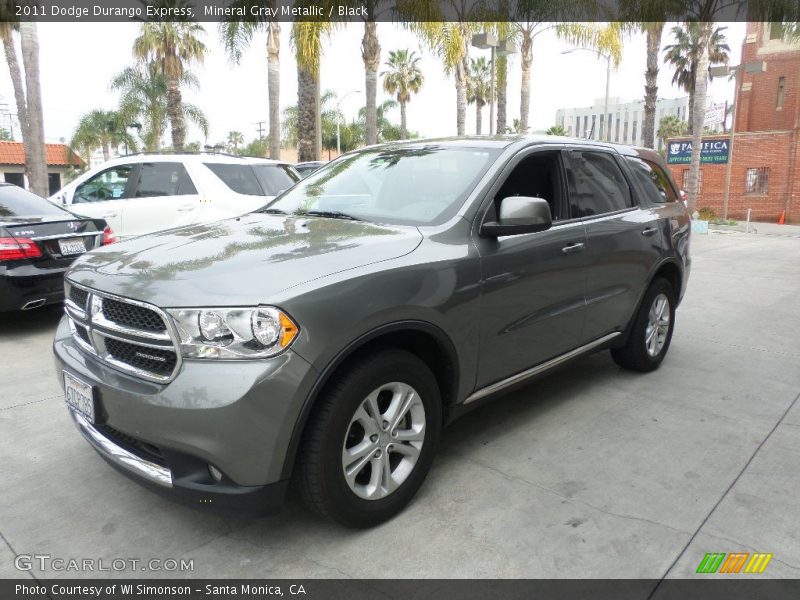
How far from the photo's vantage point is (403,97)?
179ft

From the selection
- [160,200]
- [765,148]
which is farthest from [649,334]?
[765,148]

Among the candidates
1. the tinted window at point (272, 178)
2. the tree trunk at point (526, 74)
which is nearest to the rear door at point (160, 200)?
the tinted window at point (272, 178)

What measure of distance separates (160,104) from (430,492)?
1365 inches

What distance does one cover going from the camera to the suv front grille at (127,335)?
2.48 metres

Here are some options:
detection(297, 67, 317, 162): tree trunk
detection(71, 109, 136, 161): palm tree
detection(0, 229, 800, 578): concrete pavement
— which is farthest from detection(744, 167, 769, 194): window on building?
detection(71, 109, 136, 161): palm tree

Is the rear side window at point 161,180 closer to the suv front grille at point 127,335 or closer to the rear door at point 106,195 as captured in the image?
the rear door at point 106,195

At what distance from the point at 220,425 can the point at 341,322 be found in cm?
59

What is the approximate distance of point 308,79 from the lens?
15.3 metres

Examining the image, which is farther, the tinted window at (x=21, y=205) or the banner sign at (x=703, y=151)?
the banner sign at (x=703, y=151)

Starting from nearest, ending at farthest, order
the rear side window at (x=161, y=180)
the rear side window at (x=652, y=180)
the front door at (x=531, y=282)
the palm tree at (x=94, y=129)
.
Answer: the front door at (x=531, y=282)
the rear side window at (x=652, y=180)
the rear side window at (x=161, y=180)
the palm tree at (x=94, y=129)

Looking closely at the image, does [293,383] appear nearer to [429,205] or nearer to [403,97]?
[429,205]

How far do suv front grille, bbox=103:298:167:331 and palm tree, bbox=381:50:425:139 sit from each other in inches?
2031

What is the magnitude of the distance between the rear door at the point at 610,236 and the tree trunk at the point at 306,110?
1189 centimetres

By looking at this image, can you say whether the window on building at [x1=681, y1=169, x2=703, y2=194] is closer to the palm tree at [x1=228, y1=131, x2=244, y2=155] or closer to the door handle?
the door handle
